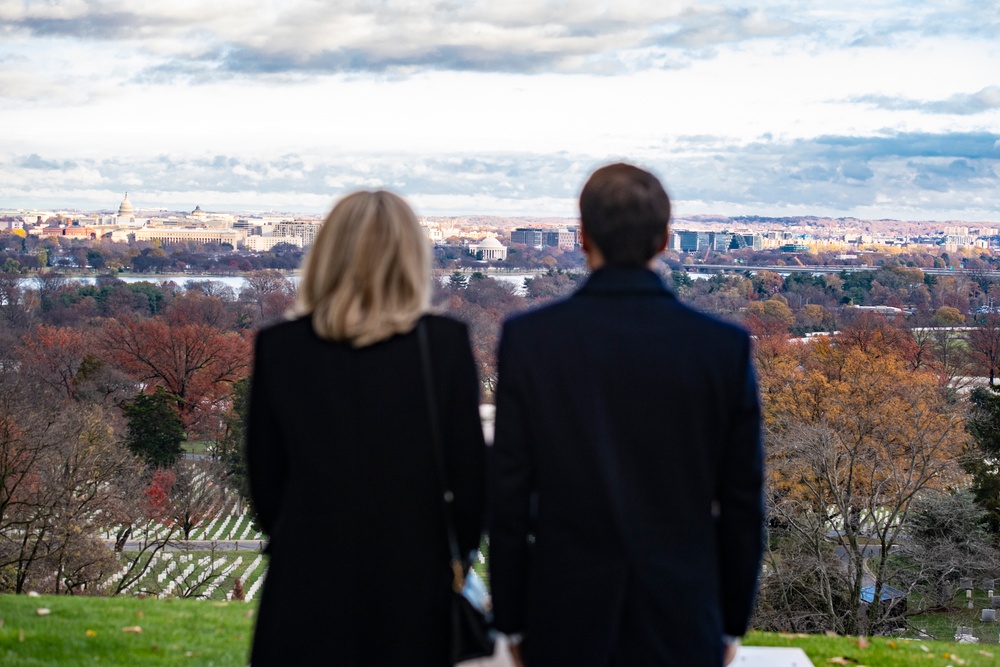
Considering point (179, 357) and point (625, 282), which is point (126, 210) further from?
point (625, 282)

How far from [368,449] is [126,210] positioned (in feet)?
689

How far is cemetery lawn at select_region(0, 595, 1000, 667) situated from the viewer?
5699 mm

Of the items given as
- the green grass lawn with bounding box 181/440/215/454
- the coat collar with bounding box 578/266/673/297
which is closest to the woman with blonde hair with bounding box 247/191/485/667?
the coat collar with bounding box 578/266/673/297

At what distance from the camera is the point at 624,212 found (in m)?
2.29

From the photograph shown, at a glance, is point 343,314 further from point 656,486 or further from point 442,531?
point 656,486

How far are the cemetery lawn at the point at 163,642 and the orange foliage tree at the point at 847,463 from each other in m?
10.3


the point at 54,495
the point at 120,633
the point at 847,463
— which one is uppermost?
the point at 120,633

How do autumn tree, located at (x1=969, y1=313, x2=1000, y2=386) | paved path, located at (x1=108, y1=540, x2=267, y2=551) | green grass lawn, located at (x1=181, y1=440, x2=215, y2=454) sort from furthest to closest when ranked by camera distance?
autumn tree, located at (x1=969, y1=313, x2=1000, y2=386)
green grass lawn, located at (x1=181, y1=440, x2=215, y2=454)
paved path, located at (x1=108, y1=540, x2=267, y2=551)

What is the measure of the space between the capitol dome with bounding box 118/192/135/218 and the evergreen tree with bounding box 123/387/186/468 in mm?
171260

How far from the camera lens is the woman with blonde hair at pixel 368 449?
7.71ft

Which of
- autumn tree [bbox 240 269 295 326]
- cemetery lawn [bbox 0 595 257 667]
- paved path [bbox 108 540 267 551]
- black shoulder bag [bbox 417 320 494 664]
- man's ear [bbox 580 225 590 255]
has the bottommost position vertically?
paved path [bbox 108 540 267 551]

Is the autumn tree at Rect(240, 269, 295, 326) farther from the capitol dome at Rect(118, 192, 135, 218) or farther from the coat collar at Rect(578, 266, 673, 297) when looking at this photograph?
the capitol dome at Rect(118, 192, 135, 218)

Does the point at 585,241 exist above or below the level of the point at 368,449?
above

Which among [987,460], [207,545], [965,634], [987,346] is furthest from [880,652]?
[987,346]
